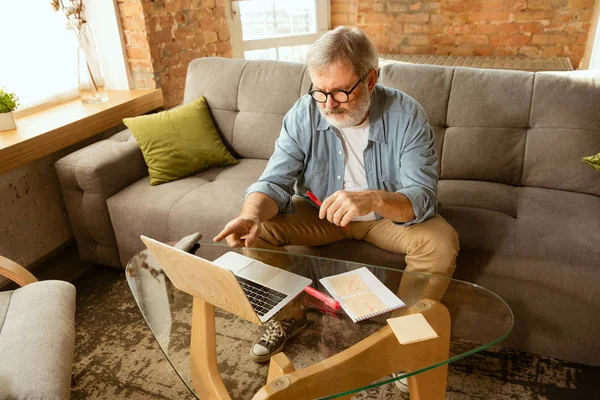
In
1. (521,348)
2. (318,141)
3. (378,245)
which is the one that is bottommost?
(521,348)

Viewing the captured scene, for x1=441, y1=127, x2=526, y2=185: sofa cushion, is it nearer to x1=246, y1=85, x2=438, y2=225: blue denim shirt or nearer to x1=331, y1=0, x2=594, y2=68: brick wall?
x1=246, y1=85, x2=438, y2=225: blue denim shirt

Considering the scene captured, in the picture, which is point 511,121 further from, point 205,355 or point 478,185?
point 205,355

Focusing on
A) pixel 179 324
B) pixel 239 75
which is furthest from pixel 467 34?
pixel 179 324

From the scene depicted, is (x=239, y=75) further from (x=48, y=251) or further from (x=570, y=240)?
(x=570, y=240)

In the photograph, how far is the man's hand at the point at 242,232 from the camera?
62.1 inches

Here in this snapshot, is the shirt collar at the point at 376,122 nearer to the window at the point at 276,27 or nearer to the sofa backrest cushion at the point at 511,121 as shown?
the sofa backrest cushion at the point at 511,121

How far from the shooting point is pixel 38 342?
4.36ft

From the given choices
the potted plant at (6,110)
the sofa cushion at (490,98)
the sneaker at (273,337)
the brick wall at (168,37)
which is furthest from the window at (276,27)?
the sneaker at (273,337)

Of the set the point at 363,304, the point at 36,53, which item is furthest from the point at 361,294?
the point at 36,53

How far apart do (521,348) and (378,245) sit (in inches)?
24.5

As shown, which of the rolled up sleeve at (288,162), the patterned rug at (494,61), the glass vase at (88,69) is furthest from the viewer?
the patterned rug at (494,61)

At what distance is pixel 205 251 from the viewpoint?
1.63m

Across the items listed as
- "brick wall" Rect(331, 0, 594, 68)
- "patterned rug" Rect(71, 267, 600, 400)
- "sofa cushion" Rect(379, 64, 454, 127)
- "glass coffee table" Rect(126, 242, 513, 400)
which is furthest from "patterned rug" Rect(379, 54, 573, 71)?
"glass coffee table" Rect(126, 242, 513, 400)

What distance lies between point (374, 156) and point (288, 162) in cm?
31
